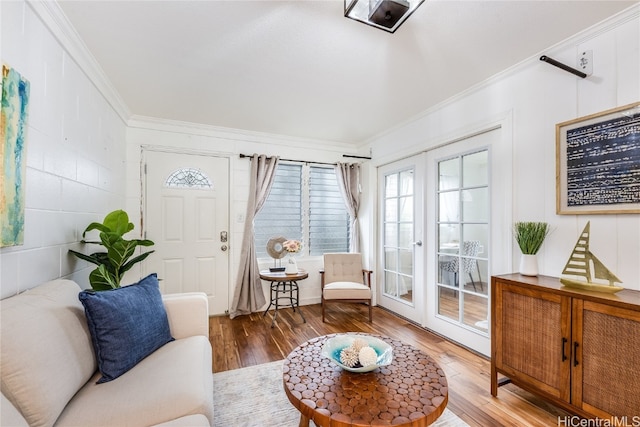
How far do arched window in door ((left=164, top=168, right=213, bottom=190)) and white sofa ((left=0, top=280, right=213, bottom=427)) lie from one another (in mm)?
2175

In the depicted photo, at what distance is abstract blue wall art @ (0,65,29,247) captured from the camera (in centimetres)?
123

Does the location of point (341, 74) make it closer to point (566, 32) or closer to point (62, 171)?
point (566, 32)

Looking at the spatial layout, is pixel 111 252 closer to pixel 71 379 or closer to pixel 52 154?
pixel 52 154

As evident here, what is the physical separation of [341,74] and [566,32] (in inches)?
61.0

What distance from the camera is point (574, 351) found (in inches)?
60.8

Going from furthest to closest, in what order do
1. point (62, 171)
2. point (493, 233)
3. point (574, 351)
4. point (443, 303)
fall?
point (443, 303) → point (493, 233) → point (62, 171) → point (574, 351)

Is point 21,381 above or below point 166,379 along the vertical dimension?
above

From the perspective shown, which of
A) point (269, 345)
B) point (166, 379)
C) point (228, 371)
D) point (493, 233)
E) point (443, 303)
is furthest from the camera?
point (443, 303)

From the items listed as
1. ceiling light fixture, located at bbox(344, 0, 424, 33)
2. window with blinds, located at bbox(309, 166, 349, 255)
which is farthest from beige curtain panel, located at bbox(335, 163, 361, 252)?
ceiling light fixture, located at bbox(344, 0, 424, 33)

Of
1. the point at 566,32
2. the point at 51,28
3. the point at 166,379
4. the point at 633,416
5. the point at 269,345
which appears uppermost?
the point at 566,32

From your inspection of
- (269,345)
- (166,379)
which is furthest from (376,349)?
(269,345)

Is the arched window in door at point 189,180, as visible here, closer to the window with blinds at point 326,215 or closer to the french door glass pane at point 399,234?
the window with blinds at point 326,215

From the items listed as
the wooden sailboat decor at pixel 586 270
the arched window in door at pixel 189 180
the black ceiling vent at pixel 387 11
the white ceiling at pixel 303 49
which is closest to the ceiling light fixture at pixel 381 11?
the black ceiling vent at pixel 387 11

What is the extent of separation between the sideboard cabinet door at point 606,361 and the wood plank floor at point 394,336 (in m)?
0.37
